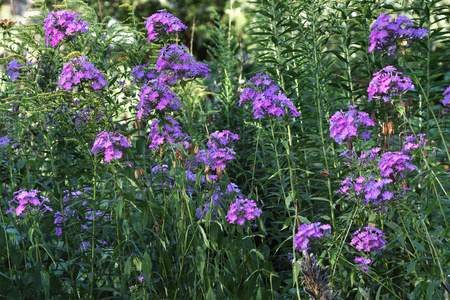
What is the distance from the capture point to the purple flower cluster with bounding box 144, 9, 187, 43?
271 cm

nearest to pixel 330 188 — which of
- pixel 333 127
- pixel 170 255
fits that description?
pixel 333 127

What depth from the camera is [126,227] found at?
7.73 ft

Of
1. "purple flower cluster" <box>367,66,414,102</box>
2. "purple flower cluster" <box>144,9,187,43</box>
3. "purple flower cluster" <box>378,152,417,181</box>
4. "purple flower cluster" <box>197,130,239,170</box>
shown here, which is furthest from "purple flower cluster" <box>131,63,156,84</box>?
"purple flower cluster" <box>378,152,417,181</box>

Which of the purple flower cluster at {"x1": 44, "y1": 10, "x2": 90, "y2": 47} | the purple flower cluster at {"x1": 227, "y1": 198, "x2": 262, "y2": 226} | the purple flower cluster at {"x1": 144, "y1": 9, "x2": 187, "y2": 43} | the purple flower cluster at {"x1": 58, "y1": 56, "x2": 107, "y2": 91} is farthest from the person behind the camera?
the purple flower cluster at {"x1": 44, "y1": 10, "x2": 90, "y2": 47}

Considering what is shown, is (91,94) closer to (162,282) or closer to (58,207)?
(58,207)

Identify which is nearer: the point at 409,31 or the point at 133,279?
the point at 133,279

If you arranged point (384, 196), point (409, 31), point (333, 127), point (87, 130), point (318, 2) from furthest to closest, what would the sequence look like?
point (318, 2) → point (409, 31) → point (87, 130) → point (333, 127) → point (384, 196)

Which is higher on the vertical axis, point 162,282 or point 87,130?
point 87,130

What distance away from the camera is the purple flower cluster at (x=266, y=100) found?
273cm

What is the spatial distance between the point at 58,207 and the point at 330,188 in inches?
65.4

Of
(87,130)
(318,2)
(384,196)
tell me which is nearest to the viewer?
(384,196)

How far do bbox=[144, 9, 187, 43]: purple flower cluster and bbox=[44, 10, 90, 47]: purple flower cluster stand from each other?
43 cm

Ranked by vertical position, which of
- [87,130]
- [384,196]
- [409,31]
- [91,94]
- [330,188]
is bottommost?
[330,188]

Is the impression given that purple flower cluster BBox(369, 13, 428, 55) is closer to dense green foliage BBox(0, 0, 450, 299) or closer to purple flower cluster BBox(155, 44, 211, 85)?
dense green foliage BBox(0, 0, 450, 299)
